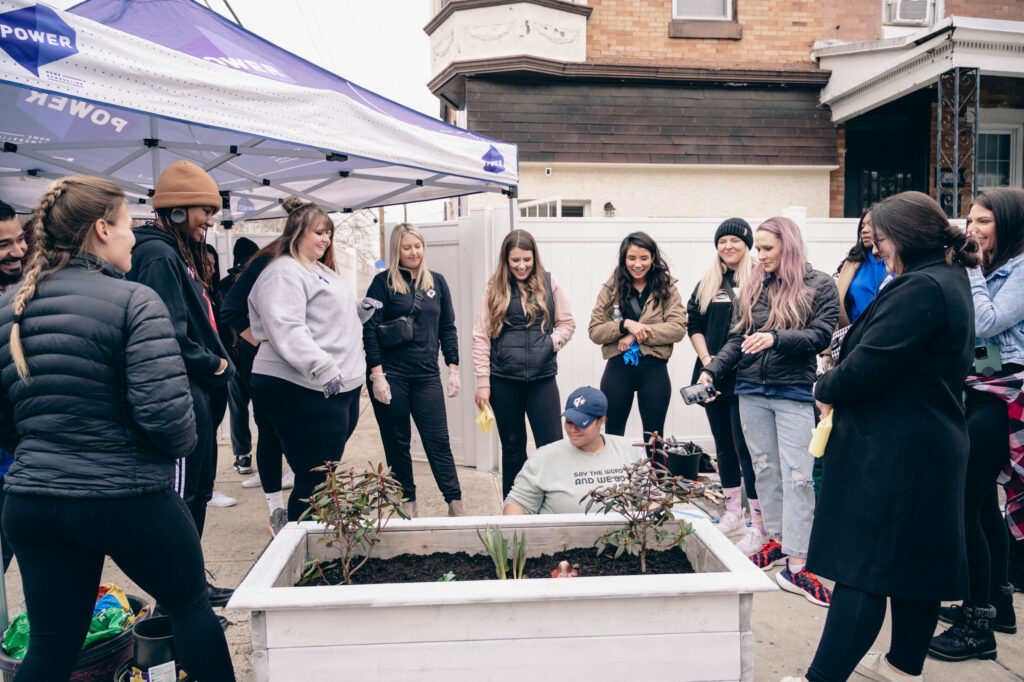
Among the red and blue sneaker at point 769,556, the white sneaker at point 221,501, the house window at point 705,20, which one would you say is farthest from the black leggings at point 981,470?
the house window at point 705,20

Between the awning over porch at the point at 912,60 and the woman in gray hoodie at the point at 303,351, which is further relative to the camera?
the awning over porch at the point at 912,60

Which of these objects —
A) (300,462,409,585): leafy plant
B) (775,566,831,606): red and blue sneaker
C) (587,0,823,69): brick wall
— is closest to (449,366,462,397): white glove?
(300,462,409,585): leafy plant

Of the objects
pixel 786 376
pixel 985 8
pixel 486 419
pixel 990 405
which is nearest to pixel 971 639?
pixel 990 405

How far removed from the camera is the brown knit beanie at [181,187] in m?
2.75

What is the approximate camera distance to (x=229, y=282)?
4.86 meters

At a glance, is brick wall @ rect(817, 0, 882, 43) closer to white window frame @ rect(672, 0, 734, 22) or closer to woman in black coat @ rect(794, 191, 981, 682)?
white window frame @ rect(672, 0, 734, 22)

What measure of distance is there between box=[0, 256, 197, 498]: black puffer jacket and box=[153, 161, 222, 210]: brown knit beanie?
2.83ft

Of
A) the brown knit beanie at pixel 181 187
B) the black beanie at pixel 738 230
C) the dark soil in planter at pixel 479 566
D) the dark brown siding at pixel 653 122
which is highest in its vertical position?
the dark brown siding at pixel 653 122

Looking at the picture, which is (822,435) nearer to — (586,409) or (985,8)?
(586,409)

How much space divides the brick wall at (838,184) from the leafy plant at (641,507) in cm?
799

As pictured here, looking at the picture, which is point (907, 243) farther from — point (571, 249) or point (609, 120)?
point (609, 120)

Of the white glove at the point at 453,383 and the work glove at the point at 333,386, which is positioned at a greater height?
the work glove at the point at 333,386

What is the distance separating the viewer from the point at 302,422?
11.0 feet

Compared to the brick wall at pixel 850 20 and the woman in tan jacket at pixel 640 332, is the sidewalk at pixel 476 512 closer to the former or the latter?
the woman in tan jacket at pixel 640 332
